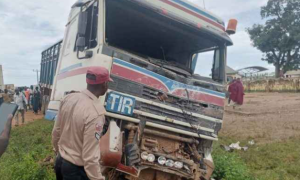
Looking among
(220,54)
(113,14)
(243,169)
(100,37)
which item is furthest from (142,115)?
(243,169)

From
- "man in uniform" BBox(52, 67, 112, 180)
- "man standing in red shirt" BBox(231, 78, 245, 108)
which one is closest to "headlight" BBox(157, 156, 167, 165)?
"man in uniform" BBox(52, 67, 112, 180)

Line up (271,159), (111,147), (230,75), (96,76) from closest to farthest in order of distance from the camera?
(96,76), (111,147), (271,159), (230,75)

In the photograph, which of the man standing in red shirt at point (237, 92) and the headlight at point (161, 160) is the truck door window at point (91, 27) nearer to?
the headlight at point (161, 160)

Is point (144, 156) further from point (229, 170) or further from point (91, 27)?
point (229, 170)

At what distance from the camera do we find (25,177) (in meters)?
4.33

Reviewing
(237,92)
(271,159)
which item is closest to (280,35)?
(237,92)

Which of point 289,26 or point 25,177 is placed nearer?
point 25,177

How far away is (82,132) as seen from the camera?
7.95ft

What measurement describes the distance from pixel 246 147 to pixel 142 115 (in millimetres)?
4349

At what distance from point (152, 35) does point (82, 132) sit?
2.71m

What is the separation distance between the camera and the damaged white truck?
3725 millimetres

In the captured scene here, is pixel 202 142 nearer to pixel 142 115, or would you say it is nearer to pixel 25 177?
pixel 142 115

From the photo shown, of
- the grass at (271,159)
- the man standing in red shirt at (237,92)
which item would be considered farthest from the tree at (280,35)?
the grass at (271,159)

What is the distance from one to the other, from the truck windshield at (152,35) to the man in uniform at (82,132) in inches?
62.2
